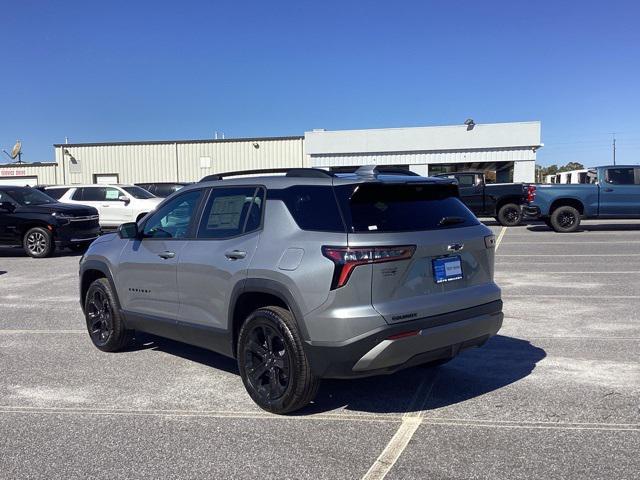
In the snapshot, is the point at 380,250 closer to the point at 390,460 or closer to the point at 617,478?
the point at 390,460

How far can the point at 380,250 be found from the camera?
13.2 feet

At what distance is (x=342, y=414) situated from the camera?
447cm

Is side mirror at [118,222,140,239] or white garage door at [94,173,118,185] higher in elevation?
white garage door at [94,173,118,185]

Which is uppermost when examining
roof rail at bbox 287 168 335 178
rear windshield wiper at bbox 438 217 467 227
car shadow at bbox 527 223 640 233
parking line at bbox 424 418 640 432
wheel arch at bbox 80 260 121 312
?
roof rail at bbox 287 168 335 178

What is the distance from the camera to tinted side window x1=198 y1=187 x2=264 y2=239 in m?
4.73

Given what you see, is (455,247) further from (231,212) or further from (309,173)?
(231,212)

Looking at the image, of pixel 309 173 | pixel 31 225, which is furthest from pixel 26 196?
pixel 309 173

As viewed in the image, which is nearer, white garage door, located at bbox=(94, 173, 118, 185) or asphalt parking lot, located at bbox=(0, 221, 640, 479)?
asphalt parking lot, located at bbox=(0, 221, 640, 479)

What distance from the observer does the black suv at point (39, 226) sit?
15.0m

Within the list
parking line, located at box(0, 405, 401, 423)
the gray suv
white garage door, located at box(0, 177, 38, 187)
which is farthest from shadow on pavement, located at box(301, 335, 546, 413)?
white garage door, located at box(0, 177, 38, 187)

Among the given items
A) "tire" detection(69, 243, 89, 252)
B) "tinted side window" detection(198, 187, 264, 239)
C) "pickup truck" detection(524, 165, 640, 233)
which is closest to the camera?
"tinted side window" detection(198, 187, 264, 239)

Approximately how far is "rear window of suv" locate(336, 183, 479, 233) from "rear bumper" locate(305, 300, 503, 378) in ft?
2.19

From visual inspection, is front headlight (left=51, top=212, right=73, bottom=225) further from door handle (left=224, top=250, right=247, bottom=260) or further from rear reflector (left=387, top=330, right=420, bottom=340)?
rear reflector (left=387, top=330, right=420, bottom=340)

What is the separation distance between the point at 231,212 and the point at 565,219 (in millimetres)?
16306
